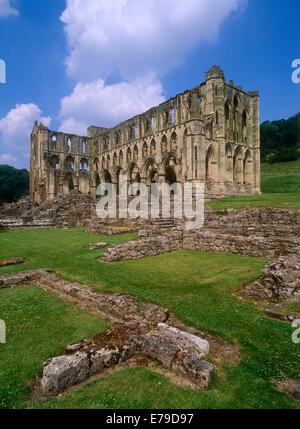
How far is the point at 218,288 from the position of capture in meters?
6.60

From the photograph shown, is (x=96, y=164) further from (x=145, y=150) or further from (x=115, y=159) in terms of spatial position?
(x=145, y=150)

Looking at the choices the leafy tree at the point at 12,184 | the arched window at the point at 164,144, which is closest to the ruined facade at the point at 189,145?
the arched window at the point at 164,144

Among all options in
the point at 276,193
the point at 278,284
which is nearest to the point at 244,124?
the point at 276,193

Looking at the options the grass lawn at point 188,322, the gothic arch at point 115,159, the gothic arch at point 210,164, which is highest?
the gothic arch at point 115,159

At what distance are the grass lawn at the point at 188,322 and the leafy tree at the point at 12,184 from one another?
63.3 m

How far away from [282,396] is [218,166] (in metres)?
30.2

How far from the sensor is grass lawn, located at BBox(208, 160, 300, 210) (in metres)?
19.1

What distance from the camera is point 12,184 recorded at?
68.8m

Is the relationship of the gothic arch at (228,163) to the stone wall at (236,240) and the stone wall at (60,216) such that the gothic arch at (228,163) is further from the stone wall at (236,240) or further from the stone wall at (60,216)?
the stone wall at (236,240)

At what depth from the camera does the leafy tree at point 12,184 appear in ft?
210

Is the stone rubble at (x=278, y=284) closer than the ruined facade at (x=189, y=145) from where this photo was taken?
Yes

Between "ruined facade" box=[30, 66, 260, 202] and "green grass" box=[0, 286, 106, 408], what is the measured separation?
25363 mm

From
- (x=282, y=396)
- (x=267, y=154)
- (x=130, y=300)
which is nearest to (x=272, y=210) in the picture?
(x=130, y=300)

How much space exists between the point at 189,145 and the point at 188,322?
2670 centimetres
